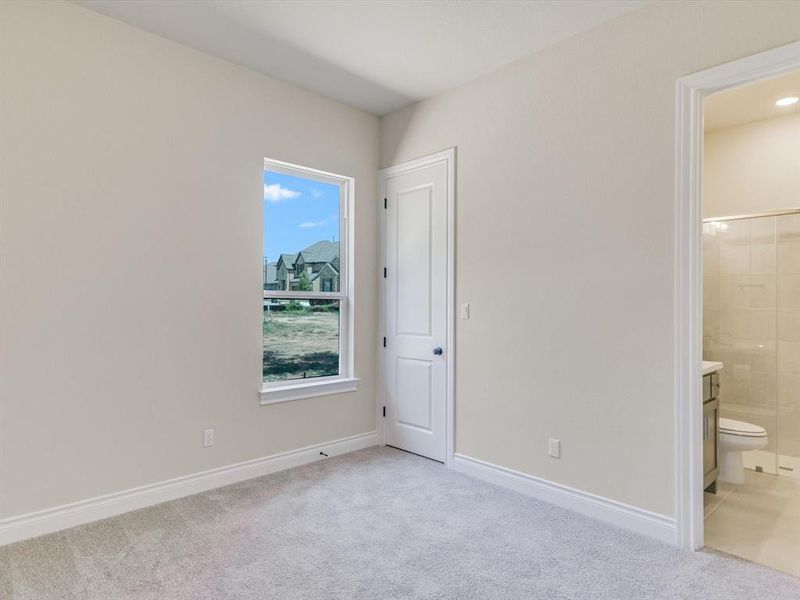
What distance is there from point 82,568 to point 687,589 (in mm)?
2657

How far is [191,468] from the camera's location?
3.01 metres

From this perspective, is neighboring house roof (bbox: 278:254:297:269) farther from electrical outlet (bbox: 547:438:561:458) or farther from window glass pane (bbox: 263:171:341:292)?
electrical outlet (bbox: 547:438:561:458)

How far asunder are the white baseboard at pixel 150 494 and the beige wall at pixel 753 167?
12.2 ft

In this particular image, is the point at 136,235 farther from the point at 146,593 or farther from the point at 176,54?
the point at 146,593

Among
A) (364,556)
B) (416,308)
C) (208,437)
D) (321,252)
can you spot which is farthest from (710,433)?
(208,437)

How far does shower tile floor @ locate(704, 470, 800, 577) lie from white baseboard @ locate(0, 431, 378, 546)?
2517 millimetres

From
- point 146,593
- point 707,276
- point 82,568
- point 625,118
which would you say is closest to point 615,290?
point 625,118

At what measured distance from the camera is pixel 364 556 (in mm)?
2273

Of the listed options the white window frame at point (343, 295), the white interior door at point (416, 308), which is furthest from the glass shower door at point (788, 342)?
the white window frame at point (343, 295)

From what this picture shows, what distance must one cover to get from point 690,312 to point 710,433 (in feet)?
3.74

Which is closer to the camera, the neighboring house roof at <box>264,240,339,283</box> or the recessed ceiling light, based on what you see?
the recessed ceiling light

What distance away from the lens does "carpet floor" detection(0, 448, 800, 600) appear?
2006 millimetres

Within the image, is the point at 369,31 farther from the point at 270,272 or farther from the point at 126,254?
the point at 126,254

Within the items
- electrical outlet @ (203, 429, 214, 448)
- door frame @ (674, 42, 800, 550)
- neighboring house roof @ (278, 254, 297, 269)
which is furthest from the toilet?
electrical outlet @ (203, 429, 214, 448)
